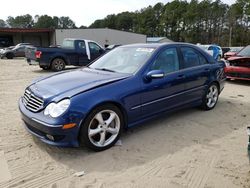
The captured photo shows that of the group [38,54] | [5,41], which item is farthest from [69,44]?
[5,41]

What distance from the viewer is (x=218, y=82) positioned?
5.80 m

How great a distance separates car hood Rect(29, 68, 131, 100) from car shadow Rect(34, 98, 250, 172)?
32.3 inches

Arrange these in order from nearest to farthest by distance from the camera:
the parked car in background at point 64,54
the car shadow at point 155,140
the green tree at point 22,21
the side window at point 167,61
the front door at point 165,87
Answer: the car shadow at point 155,140 < the front door at point 165,87 < the side window at point 167,61 < the parked car in background at point 64,54 < the green tree at point 22,21

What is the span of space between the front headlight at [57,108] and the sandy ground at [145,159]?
2.09 feet

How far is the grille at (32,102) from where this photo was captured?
3482mm

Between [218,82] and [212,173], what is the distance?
315 cm

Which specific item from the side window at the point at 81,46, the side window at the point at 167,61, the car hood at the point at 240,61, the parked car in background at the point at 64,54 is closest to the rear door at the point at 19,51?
the parked car in background at the point at 64,54

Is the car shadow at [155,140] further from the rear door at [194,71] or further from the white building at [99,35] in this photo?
the white building at [99,35]

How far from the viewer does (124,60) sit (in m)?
4.55

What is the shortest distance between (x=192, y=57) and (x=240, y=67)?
4.77 m

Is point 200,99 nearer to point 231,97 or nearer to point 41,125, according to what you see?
point 231,97

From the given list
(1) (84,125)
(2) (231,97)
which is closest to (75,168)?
(1) (84,125)

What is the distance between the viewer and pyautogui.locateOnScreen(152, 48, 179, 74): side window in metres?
4.35

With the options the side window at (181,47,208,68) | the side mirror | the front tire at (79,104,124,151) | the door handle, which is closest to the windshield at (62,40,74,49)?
the side window at (181,47,208,68)
